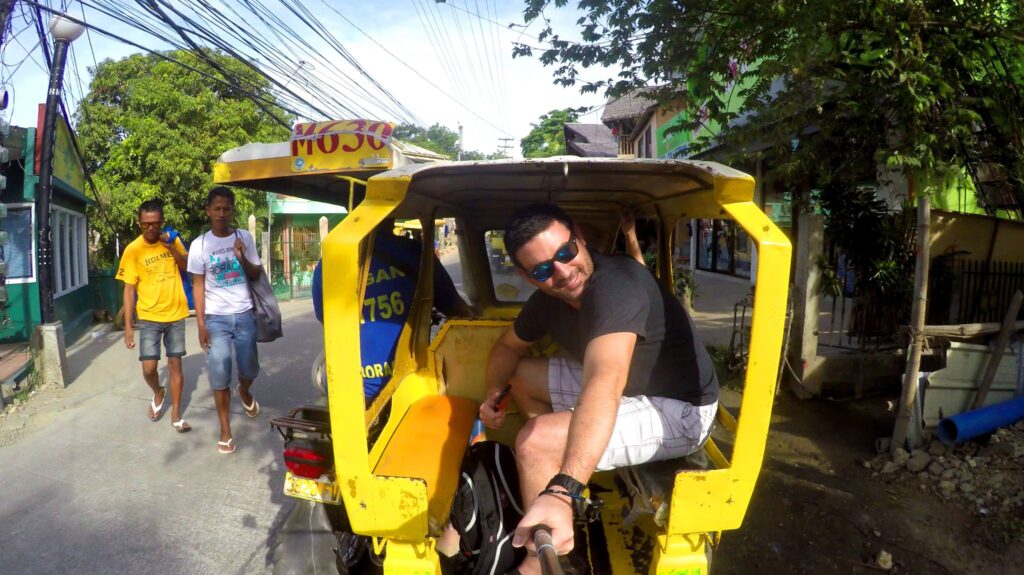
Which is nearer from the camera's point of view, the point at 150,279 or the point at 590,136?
the point at 150,279

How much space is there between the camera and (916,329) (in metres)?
4.28

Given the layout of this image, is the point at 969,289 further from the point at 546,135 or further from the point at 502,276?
the point at 546,135

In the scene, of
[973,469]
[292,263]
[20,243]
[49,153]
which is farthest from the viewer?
[292,263]

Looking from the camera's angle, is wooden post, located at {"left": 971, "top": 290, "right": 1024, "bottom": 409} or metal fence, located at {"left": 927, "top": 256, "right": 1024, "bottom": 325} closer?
wooden post, located at {"left": 971, "top": 290, "right": 1024, "bottom": 409}

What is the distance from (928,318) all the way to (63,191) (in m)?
11.9

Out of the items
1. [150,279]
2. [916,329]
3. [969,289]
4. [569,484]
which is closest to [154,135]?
[150,279]

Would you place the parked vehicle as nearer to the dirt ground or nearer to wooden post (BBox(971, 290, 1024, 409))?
the dirt ground

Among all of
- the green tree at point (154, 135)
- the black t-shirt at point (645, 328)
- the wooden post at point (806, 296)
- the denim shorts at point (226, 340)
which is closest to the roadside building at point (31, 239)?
the green tree at point (154, 135)

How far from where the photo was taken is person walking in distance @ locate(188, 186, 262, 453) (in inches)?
177

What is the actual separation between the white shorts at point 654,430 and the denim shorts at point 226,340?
11.0 feet

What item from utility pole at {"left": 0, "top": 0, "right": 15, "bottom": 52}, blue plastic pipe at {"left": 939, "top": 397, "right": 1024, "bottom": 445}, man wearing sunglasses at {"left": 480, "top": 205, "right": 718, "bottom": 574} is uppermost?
utility pole at {"left": 0, "top": 0, "right": 15, "bottom": 52}

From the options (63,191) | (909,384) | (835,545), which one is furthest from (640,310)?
(63,191)

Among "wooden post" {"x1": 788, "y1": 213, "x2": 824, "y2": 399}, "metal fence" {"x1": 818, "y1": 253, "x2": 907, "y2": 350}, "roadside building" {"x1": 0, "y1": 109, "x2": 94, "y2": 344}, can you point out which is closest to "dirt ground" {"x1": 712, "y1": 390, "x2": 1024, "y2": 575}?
"wooden post" {"x1": 788, "y1": 213, "x2": 824, "y2": 399}

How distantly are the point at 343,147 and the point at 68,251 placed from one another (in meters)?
10.5
